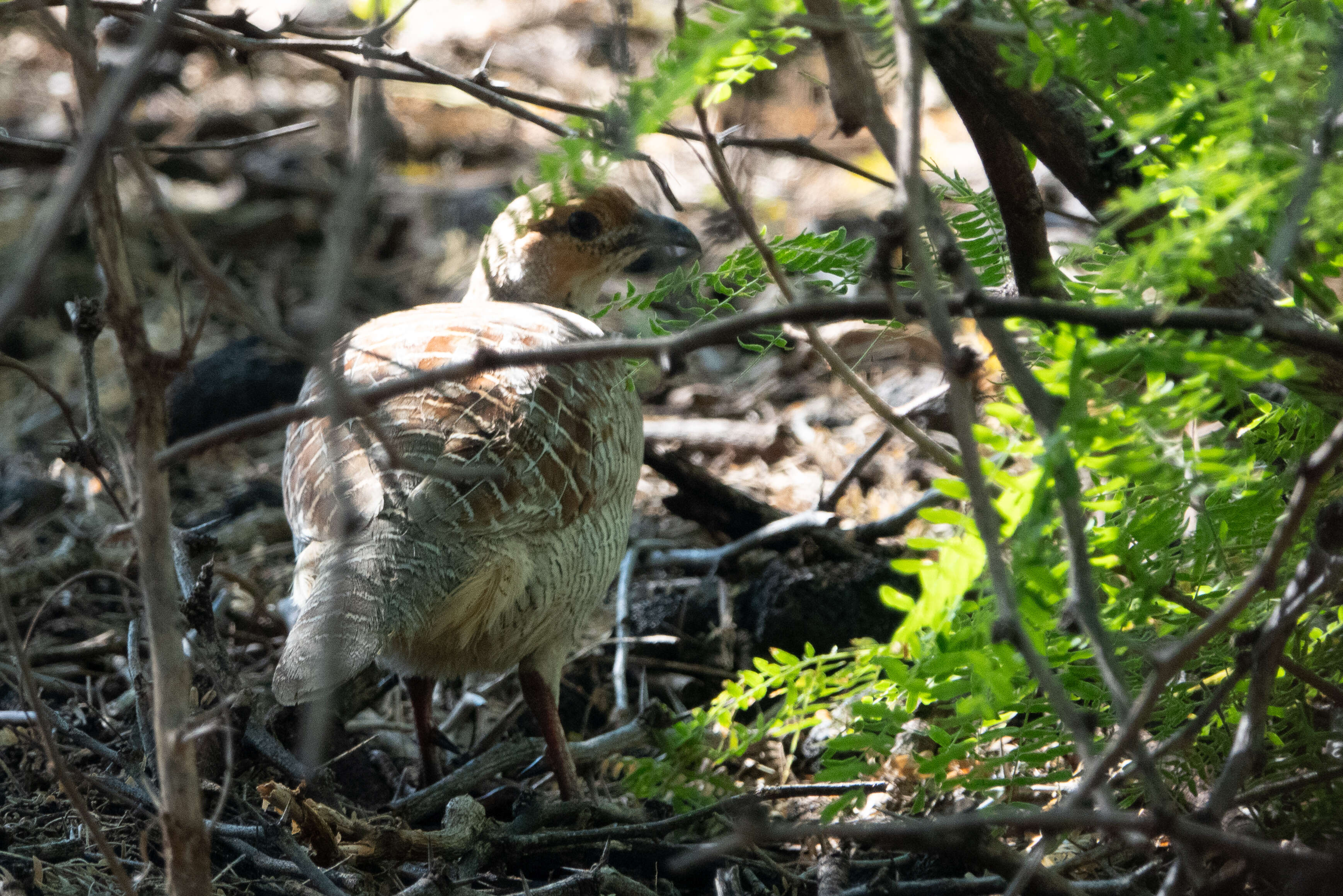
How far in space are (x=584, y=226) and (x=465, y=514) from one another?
1563 mm

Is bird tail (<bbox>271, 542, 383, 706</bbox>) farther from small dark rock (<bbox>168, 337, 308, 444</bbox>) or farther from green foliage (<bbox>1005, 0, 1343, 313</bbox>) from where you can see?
small dark rock (<bbox>168, 337, 308, 444</bbox>)

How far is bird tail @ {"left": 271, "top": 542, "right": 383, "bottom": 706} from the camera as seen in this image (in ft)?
7.00

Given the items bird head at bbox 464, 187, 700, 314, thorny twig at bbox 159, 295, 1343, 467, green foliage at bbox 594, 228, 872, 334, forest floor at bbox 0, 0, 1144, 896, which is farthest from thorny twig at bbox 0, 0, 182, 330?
bird head at bbox 464, 187, 700, 314

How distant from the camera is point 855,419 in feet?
16.8

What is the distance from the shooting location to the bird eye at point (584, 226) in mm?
3770

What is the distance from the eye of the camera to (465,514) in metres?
2.55

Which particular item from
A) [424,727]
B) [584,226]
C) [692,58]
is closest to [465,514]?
[424,727]

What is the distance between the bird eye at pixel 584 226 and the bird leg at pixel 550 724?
1.53 m

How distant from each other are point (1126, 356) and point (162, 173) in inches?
255

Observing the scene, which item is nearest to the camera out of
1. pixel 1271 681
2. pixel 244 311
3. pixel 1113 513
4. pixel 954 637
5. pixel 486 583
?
pixel 244 311

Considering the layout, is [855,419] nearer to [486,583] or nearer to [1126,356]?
[486,583]

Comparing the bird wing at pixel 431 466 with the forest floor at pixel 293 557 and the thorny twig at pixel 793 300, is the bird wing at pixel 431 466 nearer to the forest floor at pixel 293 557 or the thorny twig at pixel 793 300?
the forest floor at pixel 293 557

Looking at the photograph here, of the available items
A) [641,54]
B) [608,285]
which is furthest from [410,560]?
[641,54]

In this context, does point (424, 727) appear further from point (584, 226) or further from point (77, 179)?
point (77, 179)
